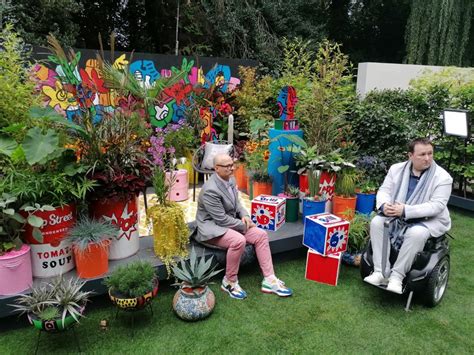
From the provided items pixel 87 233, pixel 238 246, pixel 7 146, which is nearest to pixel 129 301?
pixel 87 233

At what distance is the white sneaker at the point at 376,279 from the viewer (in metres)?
3.01

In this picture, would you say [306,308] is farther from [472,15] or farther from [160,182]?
[472,15]

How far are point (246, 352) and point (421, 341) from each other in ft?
4.07

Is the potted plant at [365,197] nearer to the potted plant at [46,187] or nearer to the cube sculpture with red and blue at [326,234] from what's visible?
the cube sculpture with red and blue at [326,234]

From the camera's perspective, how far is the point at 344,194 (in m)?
4.27

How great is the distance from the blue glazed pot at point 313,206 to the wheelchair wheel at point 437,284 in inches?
49.3

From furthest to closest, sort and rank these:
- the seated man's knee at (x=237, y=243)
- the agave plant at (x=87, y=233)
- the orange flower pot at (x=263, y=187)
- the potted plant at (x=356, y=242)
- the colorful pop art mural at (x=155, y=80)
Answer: the colorful pop art mural at (x=155, y=80) < the orange flower pot at (x=263, y=187) < the potted plant at (x=356, y=242) < the seated man's knee at (x=237, y=243) < the agave plant at (x=87, y=233)

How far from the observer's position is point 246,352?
8.25ft

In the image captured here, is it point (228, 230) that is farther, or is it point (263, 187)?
point (263, 187)

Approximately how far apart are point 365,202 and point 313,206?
0.82m

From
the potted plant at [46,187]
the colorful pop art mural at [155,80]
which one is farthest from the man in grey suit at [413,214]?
the colorful pop art mural at [155,80]

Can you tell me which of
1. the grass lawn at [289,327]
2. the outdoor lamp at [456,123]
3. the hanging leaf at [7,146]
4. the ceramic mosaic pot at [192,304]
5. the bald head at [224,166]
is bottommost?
the grass lawn at [289,327]

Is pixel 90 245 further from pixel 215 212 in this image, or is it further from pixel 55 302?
pixel 215 212

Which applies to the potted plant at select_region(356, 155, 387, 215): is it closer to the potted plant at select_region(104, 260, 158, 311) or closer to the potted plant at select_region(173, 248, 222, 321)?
the potted plant at select_region(173, 248, 222, 321)
